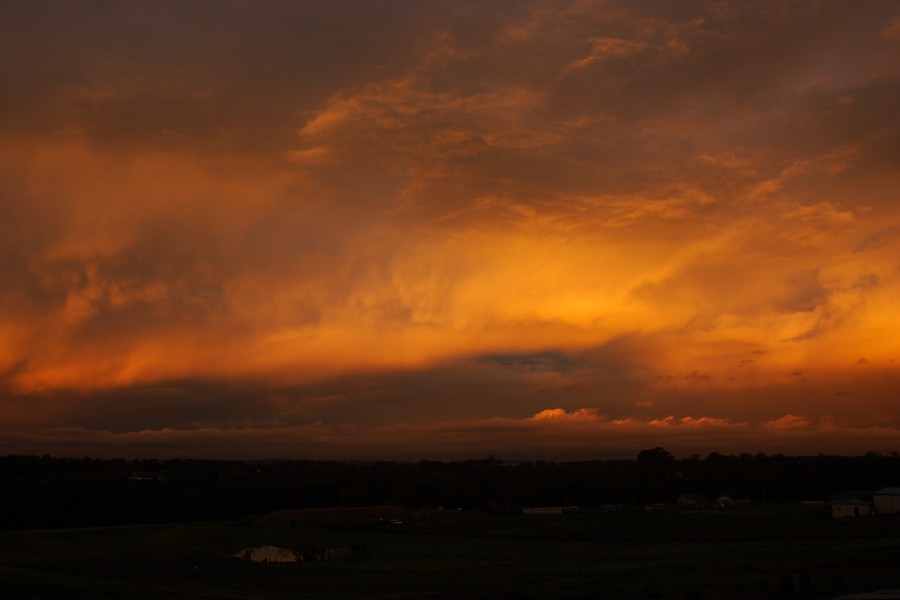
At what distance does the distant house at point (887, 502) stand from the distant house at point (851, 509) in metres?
1.21

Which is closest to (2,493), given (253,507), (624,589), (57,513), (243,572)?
(57,513)

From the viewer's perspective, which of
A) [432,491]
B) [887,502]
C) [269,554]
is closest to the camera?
[269,554]

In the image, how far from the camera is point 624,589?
146ft

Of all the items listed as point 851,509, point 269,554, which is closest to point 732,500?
point 851,509

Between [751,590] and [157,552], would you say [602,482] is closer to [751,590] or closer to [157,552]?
[157,552]

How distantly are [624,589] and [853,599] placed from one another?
15.2 meters

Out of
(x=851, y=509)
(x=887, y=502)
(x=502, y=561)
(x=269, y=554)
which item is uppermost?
(x=887, y=502)

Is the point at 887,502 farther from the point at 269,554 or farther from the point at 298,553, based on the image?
the point at 269,554

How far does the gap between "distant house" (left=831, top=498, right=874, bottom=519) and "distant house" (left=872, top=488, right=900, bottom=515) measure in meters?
1.21

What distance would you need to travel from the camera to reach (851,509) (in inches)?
3752

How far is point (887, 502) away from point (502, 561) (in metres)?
52.5

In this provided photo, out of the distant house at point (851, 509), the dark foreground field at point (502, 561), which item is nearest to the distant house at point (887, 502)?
the distant house at point (851, 509)

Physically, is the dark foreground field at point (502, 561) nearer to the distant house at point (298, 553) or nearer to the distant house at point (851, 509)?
the distant house at point (298, 553)

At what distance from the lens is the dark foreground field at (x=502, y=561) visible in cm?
4591
